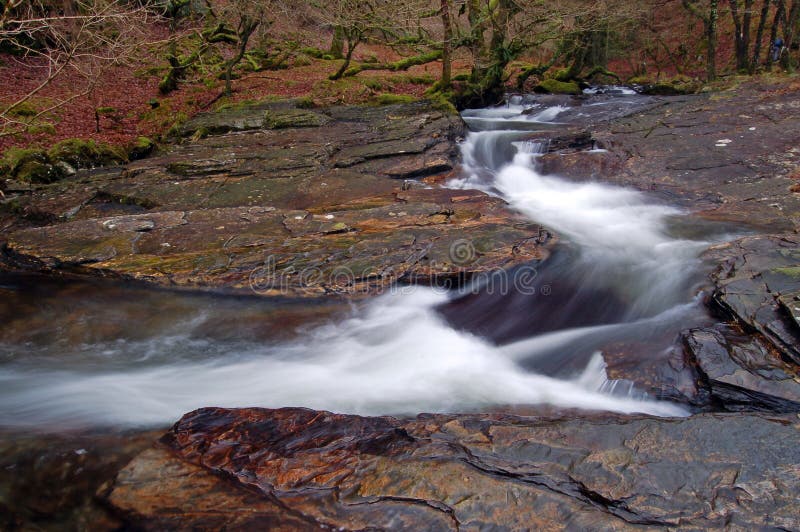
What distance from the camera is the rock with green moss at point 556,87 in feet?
59.9

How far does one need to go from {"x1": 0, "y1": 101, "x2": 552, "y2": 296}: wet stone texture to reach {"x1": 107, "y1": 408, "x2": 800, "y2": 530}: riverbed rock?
2411 millimetres

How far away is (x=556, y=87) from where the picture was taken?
60.6 ft

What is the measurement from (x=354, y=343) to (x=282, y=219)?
2624mm

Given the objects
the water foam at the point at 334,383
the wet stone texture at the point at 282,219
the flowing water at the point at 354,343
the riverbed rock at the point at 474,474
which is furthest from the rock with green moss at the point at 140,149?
the riverbed rock at the point at 474,474

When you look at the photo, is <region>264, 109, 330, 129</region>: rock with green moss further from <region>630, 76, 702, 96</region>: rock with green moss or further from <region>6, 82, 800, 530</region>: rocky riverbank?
<region>630, 76, 702, 96</region>: rock with green moss

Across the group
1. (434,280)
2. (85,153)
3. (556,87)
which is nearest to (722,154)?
(434,280)

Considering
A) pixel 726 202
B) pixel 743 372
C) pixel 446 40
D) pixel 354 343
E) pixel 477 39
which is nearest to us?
pixel 743 372

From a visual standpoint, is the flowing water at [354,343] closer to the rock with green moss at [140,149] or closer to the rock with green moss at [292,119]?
the rock with green moss at [140,149]

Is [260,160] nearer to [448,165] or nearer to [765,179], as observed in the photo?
[448,165]

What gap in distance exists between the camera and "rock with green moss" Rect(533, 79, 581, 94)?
18.2 m

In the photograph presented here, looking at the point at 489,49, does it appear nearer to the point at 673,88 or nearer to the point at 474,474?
the point at 673,88

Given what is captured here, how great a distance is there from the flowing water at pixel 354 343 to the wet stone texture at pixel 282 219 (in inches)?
11.6

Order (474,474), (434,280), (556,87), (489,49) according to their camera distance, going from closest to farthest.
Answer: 1. (474,474)
2. (434,280)
3. (489,49)
4. (556,87)

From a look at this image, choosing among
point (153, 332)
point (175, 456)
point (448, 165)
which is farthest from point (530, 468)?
point (448, 165)
